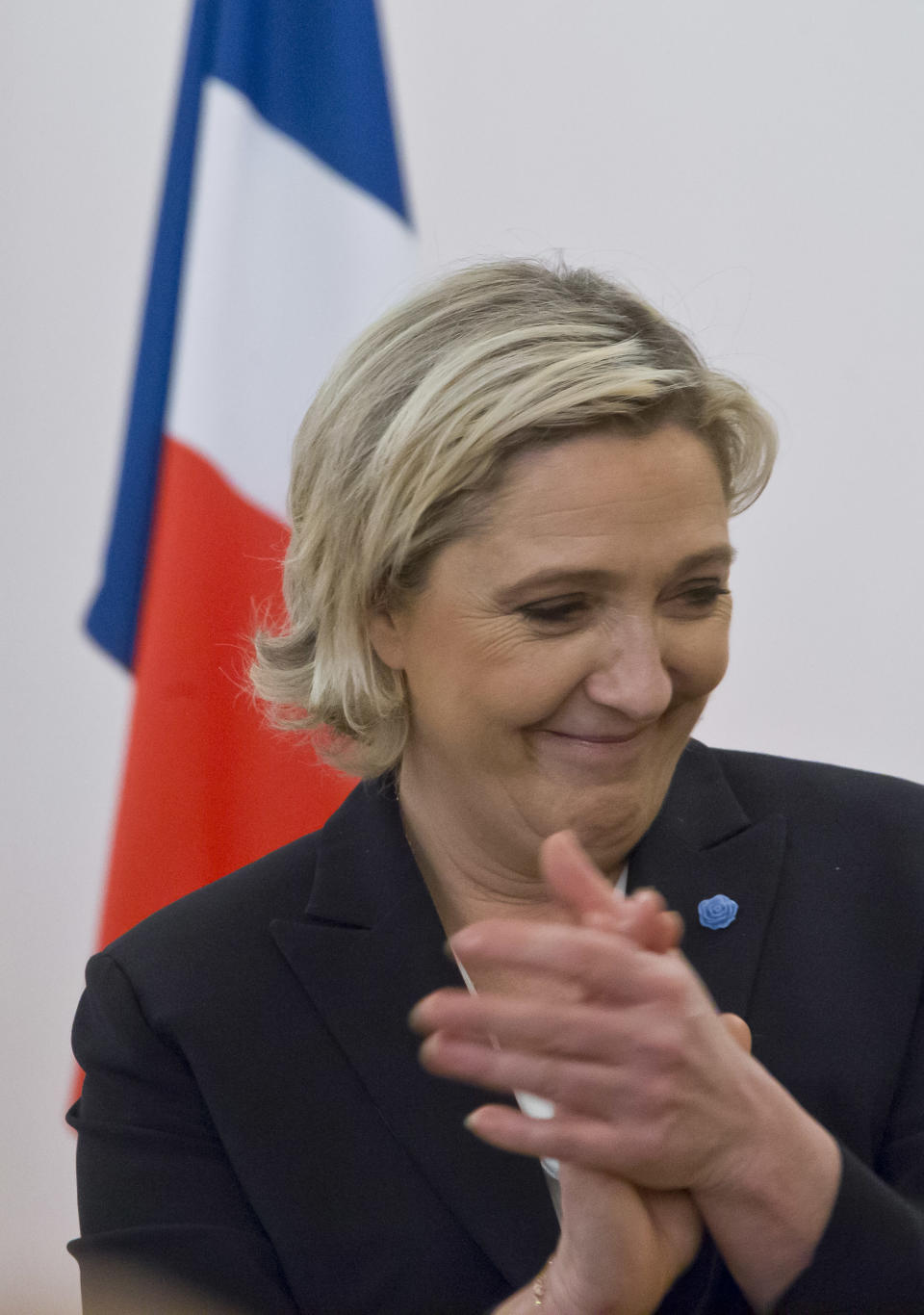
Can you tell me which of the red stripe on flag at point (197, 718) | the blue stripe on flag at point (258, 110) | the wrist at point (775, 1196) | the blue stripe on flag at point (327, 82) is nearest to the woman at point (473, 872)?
the wrist at point (775, 1196)

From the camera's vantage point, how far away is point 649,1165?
38.5 inches

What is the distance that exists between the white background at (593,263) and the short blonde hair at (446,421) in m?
0.98

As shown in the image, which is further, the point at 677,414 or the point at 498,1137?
the point at 677,414

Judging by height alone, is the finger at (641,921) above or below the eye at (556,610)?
below

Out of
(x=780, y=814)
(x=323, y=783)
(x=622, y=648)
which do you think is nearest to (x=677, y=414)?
(x=622, y=648)

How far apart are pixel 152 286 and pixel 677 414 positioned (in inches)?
47.4

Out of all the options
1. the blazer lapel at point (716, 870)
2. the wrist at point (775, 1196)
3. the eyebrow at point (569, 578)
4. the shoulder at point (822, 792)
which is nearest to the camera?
the wrist at point (775, 1196)

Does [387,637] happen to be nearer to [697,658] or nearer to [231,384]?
[697,658]

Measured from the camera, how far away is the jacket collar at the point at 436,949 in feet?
4.33

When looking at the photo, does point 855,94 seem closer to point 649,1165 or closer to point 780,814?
point 780,814

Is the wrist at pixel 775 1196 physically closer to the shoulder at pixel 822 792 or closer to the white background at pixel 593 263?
the shoulder at pixel 822 792

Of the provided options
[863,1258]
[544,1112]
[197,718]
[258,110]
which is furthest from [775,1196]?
[258,110]

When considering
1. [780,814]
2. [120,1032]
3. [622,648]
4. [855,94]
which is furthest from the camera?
[855,94]

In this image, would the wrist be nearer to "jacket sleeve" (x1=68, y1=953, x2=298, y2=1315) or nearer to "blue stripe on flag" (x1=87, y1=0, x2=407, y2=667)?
"jacket sleeve" (x1=68, y1=953, x2=298, y2=1315)
